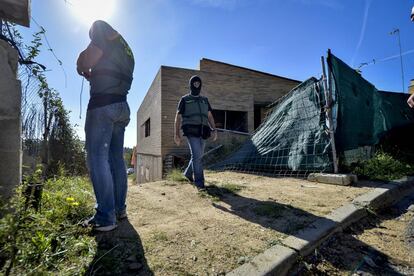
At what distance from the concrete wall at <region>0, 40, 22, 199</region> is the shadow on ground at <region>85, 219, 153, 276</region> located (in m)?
0.74

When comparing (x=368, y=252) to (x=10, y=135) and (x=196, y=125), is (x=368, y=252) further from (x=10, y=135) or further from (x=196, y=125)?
(x=10, y=135)

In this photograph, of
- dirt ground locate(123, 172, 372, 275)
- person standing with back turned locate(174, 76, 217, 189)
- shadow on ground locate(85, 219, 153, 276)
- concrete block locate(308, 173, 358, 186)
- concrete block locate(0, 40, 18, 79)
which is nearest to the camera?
shadow on ground locate(85, 219, 153, 276)

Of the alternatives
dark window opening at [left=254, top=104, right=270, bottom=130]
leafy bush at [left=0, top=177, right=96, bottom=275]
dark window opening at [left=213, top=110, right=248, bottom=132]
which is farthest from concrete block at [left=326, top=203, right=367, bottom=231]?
dark window opening at [left=254, top=104, right=270, bottom=130]

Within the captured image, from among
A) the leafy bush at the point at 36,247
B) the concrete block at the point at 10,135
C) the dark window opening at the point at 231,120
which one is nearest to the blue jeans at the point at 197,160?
the leafy bush at the point at 36,247

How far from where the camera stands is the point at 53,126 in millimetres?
4434

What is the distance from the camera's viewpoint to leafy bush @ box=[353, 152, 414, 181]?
435 centimetres

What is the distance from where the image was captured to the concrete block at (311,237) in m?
1.79

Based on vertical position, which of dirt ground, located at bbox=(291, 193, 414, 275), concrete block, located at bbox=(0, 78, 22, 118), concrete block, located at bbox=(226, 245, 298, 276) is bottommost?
dirt ground, located at bbox=(291, 193, 414, 275)

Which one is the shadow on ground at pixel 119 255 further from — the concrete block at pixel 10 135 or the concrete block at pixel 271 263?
the concrete block at pixel 10 135

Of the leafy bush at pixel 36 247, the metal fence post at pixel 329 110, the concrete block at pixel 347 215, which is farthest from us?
the metal fence post at pixel 329 110

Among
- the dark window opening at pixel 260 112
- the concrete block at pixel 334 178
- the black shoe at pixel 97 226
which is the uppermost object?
the dark window opening at pixel 260 112

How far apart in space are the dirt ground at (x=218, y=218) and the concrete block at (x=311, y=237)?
0.08 meters

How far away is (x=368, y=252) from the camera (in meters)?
A: 1.93

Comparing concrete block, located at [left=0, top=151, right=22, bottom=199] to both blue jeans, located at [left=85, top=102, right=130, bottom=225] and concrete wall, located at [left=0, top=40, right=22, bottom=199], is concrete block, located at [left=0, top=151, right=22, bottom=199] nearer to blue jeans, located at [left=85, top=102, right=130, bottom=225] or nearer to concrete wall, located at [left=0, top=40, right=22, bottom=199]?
concrete wall, located at [left=0, top=40, right=22, bottom=199]
